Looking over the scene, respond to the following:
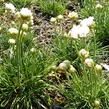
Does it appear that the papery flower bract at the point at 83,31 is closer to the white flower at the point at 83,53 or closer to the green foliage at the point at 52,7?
the white flower at the point at 83,53

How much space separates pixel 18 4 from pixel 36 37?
94 centimetres

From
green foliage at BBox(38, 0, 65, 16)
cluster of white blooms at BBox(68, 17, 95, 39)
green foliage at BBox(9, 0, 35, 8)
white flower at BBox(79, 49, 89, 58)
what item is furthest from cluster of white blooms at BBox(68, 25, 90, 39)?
green foliage at BBox(9, 0, 35, 8)

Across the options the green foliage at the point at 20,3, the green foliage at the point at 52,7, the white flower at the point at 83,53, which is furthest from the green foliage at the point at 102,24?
the white flower at the point at 83,53

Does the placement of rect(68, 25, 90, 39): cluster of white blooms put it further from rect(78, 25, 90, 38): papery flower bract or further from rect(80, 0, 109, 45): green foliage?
rect(80, 0, 109, 45): green foliage

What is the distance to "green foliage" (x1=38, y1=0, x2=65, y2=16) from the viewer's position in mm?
4008

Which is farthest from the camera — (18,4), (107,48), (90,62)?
(18,4)

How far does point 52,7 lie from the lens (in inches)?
159

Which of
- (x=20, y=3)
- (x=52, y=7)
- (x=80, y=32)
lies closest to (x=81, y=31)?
(x=80, y=32)

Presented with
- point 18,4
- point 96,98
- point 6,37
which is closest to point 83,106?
point 96,98

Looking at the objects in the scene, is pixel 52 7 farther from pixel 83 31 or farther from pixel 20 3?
pixel 83 31

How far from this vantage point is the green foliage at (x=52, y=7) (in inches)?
158

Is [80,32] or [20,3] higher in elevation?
[20,3]

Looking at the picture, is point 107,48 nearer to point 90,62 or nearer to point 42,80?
point 42,80

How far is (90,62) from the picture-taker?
Result: 1999 mm
